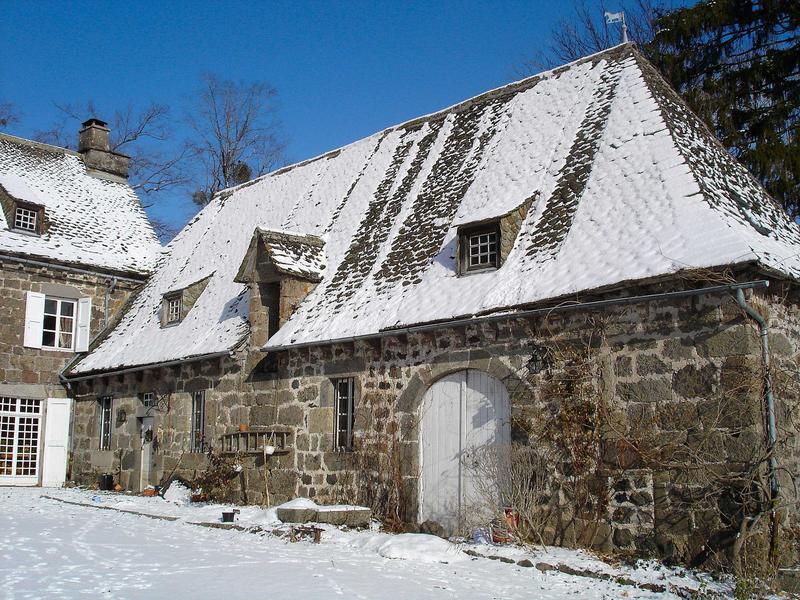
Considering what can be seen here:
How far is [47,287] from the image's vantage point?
20047mm

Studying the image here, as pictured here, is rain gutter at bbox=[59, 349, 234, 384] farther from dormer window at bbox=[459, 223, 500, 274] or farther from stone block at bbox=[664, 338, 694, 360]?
stone block at bbox=[664, 338, 694, 360]

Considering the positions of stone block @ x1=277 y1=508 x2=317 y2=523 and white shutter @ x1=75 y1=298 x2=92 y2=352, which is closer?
stone block @ x1=277 y1=508 x2=317 y2=523

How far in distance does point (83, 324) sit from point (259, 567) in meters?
14.2

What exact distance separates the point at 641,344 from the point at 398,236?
19.5 ft

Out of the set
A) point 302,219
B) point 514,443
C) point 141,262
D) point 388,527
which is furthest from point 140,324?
point 514,443

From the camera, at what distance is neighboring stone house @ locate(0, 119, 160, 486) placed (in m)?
19.3

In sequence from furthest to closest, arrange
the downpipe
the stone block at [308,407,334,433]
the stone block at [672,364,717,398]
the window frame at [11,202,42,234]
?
the window frame at [11,202,42,234] → the stone block at [308,407,334,433] → the stone block at [672,364,717,398] → the downpipe

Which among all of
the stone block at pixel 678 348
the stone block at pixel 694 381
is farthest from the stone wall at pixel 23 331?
the stone block at pixel 694 381

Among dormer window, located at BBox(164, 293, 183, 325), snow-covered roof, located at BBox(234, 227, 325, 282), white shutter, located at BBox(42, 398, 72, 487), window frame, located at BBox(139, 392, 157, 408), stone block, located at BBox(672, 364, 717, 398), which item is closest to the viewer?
stone block, located at BBox(672, 364, 717, 398)

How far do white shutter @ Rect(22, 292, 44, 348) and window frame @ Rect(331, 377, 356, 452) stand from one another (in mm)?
9803

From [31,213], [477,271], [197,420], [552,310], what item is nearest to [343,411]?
[477,271]

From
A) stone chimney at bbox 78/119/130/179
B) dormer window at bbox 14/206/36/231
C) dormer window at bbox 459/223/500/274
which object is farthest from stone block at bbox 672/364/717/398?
stone chimney at bbox 78/119/130/179

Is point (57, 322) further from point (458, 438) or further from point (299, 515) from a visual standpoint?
point (458, 438)

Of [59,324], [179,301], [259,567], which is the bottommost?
[259,567]
